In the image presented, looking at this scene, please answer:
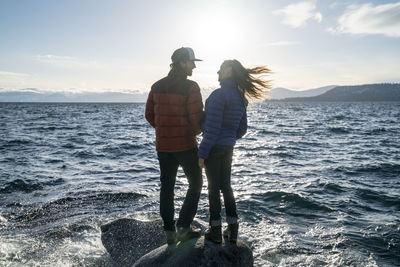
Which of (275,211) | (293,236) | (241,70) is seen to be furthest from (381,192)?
(241,70)

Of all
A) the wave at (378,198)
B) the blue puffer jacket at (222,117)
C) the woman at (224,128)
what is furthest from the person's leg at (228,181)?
the wave at (378,198)

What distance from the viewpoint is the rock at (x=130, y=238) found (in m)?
5.25

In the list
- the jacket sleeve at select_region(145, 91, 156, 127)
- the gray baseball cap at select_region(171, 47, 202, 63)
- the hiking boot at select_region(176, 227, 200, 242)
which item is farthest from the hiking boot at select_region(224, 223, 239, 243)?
the gray baseball cap at select_region(171, 47, 202, 63)

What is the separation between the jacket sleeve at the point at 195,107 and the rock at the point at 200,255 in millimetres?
1639

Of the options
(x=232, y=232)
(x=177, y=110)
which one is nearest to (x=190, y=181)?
(x=232, y=232)

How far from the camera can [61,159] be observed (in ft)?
48.9

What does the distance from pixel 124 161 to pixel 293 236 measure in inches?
391

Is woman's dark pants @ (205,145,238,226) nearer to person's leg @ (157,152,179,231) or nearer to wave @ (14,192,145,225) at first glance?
person's leg @ (157,152,179,231)

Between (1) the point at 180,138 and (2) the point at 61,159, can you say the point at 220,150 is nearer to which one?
(1) the point at 180,138

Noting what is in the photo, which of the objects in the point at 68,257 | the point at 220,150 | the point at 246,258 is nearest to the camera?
the point at 220,150

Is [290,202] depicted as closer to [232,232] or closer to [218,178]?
[232,232]

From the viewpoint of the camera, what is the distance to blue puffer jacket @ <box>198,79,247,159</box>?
13.2 feet

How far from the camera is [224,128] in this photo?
4.17 m

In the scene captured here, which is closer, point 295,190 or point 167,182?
point 167,182
